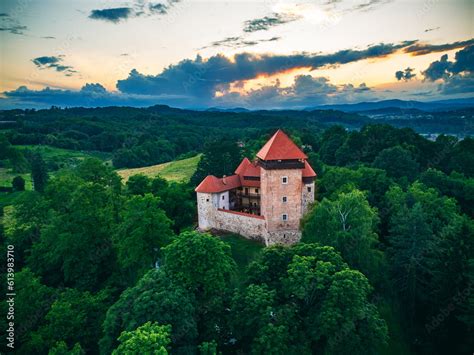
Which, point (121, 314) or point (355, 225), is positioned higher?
point (355, 225)

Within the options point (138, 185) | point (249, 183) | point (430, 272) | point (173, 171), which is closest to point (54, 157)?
point (173, 171)

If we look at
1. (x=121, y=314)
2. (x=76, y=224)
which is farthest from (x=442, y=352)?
(x=76, y=224)

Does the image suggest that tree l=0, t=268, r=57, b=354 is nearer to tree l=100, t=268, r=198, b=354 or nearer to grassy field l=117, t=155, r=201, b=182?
tree l=100, t=268, r=198, b=354

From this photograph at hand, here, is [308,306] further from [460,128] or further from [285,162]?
[460,128]

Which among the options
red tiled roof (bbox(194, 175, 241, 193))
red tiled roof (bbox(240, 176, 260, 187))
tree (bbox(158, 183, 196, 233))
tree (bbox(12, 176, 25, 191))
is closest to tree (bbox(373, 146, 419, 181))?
red tiled roof (bbox(240, 176, 260, 187))

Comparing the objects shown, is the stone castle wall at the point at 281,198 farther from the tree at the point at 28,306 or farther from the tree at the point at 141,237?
the tree at the point at 28,306

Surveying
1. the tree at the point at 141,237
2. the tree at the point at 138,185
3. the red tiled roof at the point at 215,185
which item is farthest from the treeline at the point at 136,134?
the tree at the point at 141,237

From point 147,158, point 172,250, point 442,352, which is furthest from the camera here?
point 147,158

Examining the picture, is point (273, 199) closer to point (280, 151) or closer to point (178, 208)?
point (280, 151)
